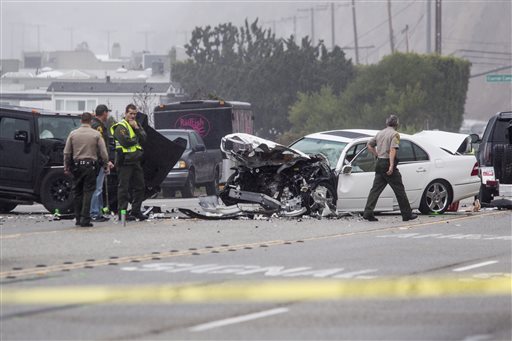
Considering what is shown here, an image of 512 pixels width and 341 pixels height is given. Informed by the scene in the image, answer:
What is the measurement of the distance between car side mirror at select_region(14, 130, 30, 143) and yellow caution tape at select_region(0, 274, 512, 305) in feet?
37.3

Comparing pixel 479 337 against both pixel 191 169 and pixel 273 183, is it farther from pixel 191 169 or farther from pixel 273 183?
pixel 191 169

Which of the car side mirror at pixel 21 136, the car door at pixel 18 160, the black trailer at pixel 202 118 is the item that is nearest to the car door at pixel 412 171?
the car door at pixel 18 160

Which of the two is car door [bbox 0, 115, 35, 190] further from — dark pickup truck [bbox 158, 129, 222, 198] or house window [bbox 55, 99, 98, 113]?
house window [bbox 55, 99, 98, 113]

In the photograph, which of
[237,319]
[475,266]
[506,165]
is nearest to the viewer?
[237,319]

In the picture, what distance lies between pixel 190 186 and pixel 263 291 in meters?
22.0

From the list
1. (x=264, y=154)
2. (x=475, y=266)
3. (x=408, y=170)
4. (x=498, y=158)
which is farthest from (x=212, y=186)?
(x=475, y=266)

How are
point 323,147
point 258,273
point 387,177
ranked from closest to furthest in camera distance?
point 258,273, point 387,177, point 323,147

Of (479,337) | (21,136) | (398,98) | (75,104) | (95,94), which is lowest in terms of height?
(479,337)

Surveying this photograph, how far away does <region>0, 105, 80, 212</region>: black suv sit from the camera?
24031 millimetres

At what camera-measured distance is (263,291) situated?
41.9 ft

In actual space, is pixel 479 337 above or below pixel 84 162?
below

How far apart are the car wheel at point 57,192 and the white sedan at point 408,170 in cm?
425

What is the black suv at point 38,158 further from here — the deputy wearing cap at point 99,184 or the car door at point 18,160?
the deputy wearing cap at point 99,184

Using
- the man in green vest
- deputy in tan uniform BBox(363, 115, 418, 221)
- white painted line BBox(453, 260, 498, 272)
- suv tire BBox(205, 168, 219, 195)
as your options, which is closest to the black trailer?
suv tire BBox(205, 168, 219, 195)
